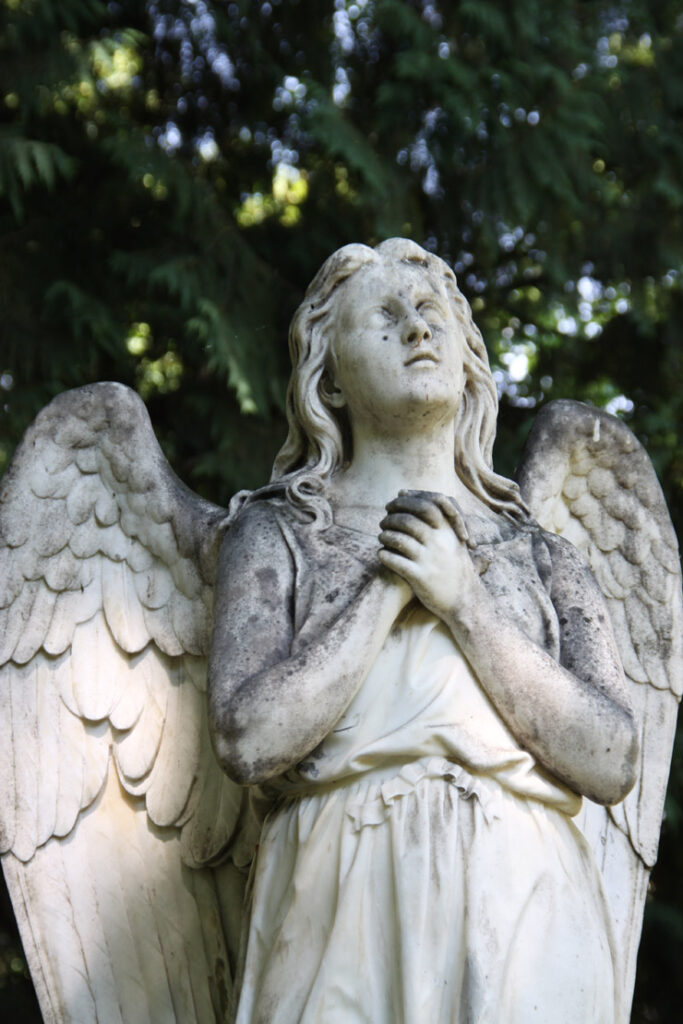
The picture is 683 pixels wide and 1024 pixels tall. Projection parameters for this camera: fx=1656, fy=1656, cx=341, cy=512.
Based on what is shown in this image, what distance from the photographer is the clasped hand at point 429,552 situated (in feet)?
12.0

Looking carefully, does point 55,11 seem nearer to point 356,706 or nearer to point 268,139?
point 268,139

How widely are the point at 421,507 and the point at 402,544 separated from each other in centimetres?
9

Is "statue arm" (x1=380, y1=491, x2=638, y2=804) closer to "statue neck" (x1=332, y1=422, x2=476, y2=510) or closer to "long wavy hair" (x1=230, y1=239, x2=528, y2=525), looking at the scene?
"statue neck" (x1=332, y1=422, x2=476, y2=510)

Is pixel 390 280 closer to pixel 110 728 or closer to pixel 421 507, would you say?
pixel 421 507

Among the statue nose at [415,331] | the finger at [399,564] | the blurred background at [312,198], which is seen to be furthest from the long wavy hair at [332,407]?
the blurred background at [312,198]

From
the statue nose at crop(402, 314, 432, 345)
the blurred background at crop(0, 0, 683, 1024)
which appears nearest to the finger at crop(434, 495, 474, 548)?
the statue nose at crop(402, 314, 432, 345)

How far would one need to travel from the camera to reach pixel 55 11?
22.7ft

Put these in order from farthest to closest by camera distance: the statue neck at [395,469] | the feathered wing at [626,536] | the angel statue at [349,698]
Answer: the feathered wing at [626,536]
the statue neck at [395,469]
the angel statue at [349,698]

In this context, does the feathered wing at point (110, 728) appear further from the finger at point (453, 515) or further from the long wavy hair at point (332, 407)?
the finger at point (453, 515)

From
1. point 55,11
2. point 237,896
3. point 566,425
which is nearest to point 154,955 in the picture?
point 237,896

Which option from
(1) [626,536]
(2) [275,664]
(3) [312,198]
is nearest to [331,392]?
(2) [275,664]

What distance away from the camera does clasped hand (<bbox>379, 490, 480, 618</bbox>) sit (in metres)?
3.66

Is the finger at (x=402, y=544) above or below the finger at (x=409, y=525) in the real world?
below

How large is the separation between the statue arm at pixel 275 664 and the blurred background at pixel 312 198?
9.48 ft
